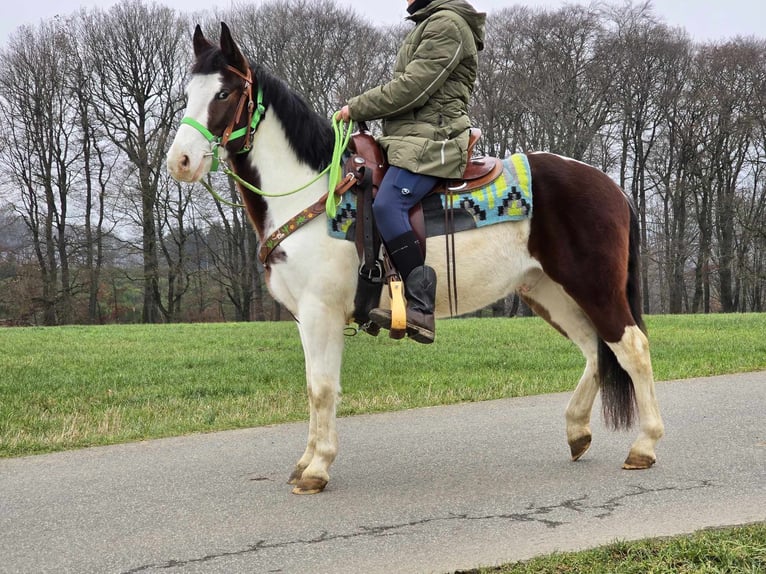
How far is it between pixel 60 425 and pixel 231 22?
30.8m

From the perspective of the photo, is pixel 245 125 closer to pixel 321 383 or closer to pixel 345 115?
pixel 345 115

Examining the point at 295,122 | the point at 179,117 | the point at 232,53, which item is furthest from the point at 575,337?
the point at 179,117

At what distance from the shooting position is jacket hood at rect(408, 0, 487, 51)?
498 centimetres

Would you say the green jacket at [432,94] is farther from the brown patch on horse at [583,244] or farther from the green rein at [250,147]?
the brown patch on horse at [583,244]

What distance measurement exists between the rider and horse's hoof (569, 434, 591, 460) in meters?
1.43

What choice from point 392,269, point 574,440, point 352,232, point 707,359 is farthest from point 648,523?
point 707,359

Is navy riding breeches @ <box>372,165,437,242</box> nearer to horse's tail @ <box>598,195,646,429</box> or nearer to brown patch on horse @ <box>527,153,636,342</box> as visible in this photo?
brown patch on horse @ <box>527,153,636,342</box>

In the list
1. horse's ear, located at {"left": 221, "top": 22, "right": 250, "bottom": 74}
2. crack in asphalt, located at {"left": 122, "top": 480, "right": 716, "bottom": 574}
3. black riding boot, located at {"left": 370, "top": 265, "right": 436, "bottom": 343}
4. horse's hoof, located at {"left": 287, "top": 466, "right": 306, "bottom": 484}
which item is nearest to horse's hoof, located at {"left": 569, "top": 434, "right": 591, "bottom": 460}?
crack in asphalt, located at {"left": 122, "top": 480, "right": 716, "bottom": 574}

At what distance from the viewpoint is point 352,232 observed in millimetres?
4980

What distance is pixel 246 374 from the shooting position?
11.6 meters

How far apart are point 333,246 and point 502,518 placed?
1.95 meters

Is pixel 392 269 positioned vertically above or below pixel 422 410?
above

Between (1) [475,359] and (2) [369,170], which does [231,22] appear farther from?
(2) [369,170]

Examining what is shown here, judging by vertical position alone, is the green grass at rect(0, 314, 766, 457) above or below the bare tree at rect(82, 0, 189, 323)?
below
